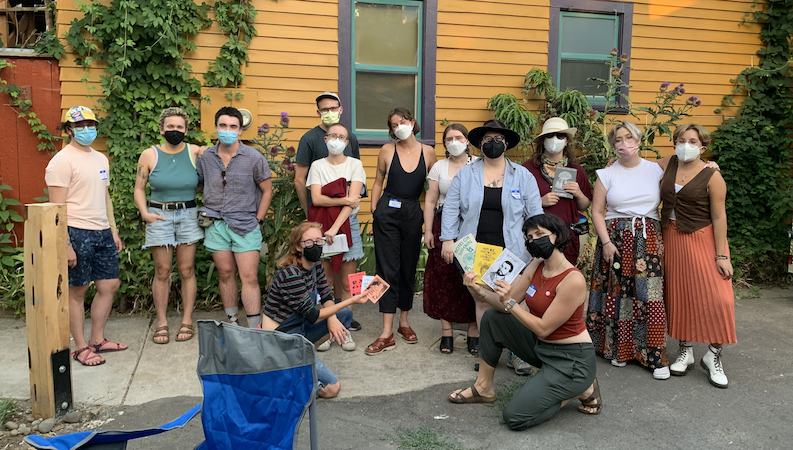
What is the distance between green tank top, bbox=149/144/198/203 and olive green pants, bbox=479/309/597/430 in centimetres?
281

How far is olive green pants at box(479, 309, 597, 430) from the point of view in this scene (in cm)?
362

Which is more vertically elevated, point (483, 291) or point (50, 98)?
point (50, 98)

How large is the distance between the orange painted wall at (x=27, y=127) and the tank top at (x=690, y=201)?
5.66m

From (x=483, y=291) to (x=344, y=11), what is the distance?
13.1 feet

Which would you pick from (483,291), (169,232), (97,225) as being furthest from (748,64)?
(97,225)

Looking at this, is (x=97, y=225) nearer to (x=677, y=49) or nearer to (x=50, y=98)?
(x=50, y=98)

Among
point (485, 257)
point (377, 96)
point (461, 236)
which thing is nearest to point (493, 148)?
point (461, 236)

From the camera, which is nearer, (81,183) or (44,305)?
(44,305)

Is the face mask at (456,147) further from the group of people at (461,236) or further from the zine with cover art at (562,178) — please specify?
the zine with cover art at (562,178)

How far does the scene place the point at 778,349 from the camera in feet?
17.2

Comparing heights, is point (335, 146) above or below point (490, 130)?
below

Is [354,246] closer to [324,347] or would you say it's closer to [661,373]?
[324,347]

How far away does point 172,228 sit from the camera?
16.4 feet

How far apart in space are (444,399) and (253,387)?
1692mm
